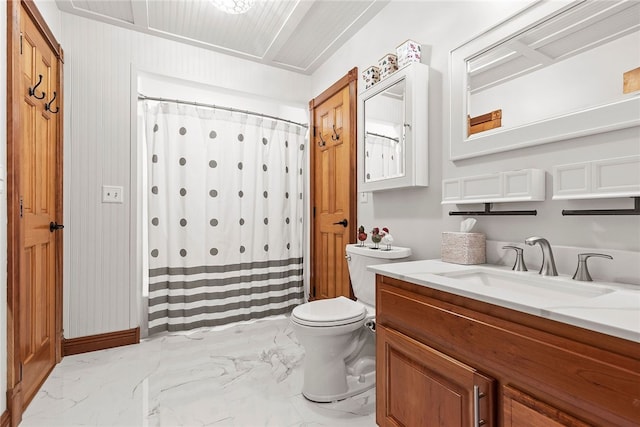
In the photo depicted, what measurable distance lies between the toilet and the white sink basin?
518 millimetres

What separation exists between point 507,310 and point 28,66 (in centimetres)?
231

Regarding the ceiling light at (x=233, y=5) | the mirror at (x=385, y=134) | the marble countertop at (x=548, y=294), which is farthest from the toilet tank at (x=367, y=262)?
the ceiling light at (x=233, y=5)

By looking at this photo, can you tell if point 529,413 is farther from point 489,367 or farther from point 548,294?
point 548,294

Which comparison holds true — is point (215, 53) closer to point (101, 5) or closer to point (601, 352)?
point (101, 5)

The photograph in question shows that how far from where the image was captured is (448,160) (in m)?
1.66

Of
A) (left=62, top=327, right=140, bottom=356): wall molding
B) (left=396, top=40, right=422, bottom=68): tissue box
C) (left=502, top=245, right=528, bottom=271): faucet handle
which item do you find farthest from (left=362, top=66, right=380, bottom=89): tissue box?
(left=62, top=327, right=140, bottom=356): wall molding

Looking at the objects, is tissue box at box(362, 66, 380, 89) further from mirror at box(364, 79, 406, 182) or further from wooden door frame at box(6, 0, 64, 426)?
wooden door frame at box(6, 0, 64, 426)

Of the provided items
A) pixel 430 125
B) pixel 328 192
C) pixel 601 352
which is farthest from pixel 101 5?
pixel 601 352

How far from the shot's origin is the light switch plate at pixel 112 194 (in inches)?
88.4

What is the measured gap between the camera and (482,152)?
145cm

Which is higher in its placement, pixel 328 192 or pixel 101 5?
pixel 101 5

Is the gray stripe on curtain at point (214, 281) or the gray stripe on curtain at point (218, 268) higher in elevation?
the gray stripe on curtain at point (218, 268)

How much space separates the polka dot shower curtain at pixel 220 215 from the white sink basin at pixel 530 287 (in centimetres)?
190

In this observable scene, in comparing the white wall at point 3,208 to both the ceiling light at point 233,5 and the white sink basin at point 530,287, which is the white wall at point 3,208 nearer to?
the ceiling light at point 233,5
